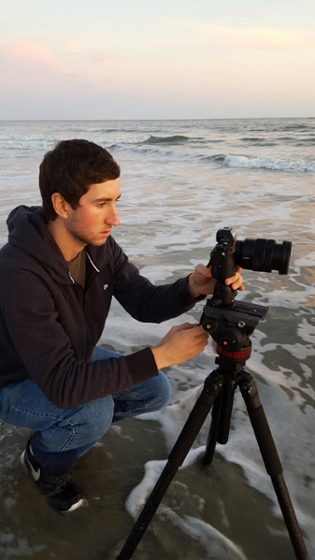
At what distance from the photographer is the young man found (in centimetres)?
166

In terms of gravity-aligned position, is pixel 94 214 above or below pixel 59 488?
above

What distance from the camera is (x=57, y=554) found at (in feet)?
6.07

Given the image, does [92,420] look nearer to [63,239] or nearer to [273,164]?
[63,239]

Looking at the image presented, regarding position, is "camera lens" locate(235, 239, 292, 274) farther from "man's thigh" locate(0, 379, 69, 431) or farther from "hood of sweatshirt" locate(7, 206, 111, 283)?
"man's thigh" locate(0, 379, 69, 431)

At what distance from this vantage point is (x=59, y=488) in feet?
6.88

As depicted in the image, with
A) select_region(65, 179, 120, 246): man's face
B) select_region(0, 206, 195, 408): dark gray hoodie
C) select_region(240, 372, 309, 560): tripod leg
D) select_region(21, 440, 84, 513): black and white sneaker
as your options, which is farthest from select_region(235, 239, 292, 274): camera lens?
select_region(21, 440, 84, 513): black and white sneaker

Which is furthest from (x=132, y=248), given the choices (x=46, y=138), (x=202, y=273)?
(x=46, y=138)

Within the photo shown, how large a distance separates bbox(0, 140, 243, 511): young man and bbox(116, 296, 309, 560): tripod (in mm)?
113

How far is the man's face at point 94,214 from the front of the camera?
1827 mm

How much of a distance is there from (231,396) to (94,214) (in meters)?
0.91

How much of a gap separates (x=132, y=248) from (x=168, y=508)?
13.4 ft

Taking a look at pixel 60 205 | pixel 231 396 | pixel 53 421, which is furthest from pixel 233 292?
pixel 53 421

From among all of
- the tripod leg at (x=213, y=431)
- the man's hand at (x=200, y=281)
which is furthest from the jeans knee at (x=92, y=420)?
the man's hand at (x=200, y=281)

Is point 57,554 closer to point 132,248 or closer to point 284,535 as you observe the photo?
point 284,535
